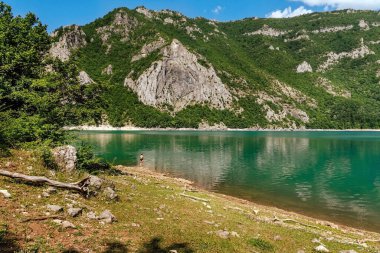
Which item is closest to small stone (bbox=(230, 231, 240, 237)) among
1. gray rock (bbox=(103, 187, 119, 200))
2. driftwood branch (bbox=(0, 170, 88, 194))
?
gray rock (bbox=(103, 187, 119, 200))

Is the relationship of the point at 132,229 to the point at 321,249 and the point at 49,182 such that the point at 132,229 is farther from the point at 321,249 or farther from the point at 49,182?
the point at 321,249

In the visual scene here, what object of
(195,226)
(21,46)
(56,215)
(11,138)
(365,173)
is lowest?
(365,173)

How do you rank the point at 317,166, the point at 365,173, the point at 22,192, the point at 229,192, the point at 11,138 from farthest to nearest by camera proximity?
the point at 317,166 < the point at 365,173 < the point at 229,192 < the point at 11,138 < the point at 22,192

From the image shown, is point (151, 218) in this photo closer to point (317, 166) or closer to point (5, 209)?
point (5, 209)

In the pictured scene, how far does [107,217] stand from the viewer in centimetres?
1630

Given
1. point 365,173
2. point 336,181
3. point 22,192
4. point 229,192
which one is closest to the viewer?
point 22,192

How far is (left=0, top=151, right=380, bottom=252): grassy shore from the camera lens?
1301 centimetres

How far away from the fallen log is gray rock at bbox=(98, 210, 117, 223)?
2.74 metres

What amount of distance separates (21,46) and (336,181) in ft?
175

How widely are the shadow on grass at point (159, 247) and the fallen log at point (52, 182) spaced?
238 inches

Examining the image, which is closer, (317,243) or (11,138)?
(317,243)

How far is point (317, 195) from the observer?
47.0 m

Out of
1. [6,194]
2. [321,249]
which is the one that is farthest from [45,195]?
[321,249]

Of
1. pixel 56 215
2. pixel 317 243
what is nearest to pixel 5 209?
pixel 56 215
